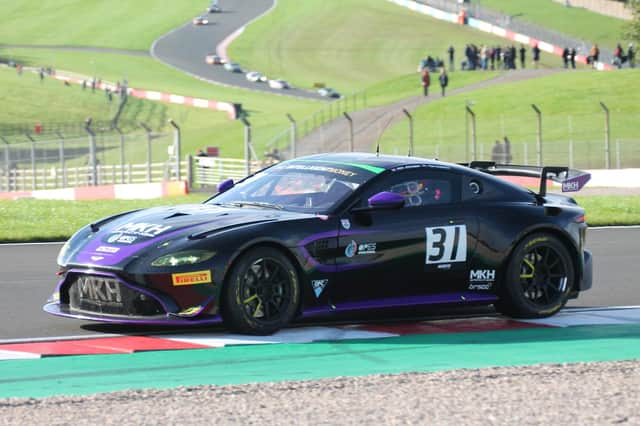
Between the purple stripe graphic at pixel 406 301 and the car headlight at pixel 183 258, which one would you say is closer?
the car headlight at pixel 183 258

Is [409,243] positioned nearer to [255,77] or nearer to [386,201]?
[386,201]

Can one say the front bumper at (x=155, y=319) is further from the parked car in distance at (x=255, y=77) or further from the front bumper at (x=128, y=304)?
the parked car in distance at (x=255, y=77)

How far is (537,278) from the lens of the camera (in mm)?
10406

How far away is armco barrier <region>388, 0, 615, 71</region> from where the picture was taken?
86.6 metres

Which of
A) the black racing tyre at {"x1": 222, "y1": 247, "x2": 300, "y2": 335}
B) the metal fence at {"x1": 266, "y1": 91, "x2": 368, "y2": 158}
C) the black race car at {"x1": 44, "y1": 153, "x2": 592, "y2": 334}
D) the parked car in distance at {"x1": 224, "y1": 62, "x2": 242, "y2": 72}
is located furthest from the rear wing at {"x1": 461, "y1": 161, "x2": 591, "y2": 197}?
the parked car in distance at {"x1": 224, "y1": 62, "x2": 242, "y2": 72}

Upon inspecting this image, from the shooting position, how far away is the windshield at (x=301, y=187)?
9.81 meters

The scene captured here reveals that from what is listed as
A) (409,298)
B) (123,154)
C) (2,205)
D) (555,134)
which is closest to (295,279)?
(409,298)

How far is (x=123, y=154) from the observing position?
35969 millimetres

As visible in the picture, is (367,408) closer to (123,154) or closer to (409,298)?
(409,298)

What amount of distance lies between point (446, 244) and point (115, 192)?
25699 millimetres

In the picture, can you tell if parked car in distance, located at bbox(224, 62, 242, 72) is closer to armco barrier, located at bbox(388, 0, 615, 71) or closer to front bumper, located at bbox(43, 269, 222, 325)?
armco barrier, located at bbox(388, 0, 615, 71)

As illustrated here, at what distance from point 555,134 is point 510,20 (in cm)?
5591

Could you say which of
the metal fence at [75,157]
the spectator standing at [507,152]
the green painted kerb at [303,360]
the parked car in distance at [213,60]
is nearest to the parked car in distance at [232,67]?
the parked car in distance at [213,60]

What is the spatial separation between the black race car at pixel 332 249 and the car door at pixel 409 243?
10 mm
